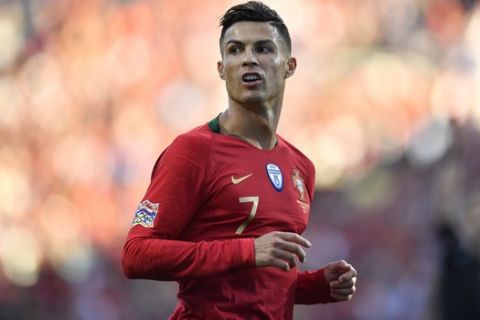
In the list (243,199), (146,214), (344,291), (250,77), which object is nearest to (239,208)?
(243,199)

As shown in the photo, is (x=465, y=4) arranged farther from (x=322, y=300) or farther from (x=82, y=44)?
(x=322, y=300)

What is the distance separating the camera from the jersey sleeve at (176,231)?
11.8 feet

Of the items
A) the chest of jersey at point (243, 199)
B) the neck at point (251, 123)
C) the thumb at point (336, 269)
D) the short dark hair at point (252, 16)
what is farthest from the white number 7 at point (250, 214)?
the short dark hair at point (252, 16)

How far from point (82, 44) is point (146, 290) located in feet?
10.1

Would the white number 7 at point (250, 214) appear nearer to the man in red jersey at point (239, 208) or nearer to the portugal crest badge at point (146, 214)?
the man in red jersey at point (239, 208)

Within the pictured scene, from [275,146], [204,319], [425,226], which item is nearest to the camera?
[204,319]

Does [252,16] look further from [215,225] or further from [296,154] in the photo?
[215,225]

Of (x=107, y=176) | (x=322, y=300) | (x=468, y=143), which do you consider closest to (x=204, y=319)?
(x=322, y=300)

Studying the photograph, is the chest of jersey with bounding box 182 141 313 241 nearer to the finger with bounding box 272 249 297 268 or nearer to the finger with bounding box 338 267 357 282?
the finger with bounding box 338 267 357 282

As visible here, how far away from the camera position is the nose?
3.98 metres

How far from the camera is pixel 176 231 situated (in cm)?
375

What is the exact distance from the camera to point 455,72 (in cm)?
1156

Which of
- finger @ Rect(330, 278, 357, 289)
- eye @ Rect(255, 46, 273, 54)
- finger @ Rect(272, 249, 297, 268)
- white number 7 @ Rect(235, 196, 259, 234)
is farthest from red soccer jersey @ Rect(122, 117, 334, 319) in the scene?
eye @ Rect(255, 46, 273, 54)

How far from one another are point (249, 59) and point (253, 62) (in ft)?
0.07
